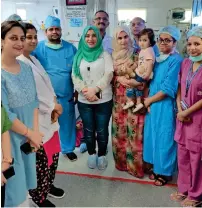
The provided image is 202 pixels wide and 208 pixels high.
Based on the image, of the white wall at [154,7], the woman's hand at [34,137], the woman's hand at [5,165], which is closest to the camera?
the woman's hand at [5,165]

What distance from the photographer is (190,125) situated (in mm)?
1895

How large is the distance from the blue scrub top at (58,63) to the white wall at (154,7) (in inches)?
101

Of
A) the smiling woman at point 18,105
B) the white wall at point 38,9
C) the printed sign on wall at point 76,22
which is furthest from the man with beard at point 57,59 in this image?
the white wall at point 38,9

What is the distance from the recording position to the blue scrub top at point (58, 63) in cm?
246

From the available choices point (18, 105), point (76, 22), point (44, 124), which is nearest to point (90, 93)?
point (44, 124)

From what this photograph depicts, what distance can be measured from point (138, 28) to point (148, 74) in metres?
0.83

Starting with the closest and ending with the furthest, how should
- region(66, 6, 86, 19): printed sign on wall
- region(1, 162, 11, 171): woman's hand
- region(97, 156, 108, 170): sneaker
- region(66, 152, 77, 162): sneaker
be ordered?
1. region(1, 162, 11, 171): woman's hand
2. region(97, 156, 108, 170): sneaker
3. region(66, 152, 77, 162): sneaker
4. region(66, 6, 86, 19): printed sign on wall

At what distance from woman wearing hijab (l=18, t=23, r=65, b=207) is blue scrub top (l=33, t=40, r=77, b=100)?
574mm

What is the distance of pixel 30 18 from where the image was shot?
5.96 m

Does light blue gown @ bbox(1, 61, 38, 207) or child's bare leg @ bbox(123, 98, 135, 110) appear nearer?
light blue gown @ bbox(1, 61, 38, 207)

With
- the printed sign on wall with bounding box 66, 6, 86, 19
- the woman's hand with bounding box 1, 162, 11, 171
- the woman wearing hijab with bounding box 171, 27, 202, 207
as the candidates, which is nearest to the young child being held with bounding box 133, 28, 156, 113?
the woman wearing hijab with bounding box 171, 27, 202, 207

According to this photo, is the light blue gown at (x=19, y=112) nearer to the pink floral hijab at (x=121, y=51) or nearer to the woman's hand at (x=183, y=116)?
the pink floral hijab at (x=121, y=51)

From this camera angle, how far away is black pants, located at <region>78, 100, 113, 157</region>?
2.41 meters

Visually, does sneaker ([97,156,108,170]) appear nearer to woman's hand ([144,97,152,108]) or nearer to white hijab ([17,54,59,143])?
woman's hand ([144,97,152,108])
